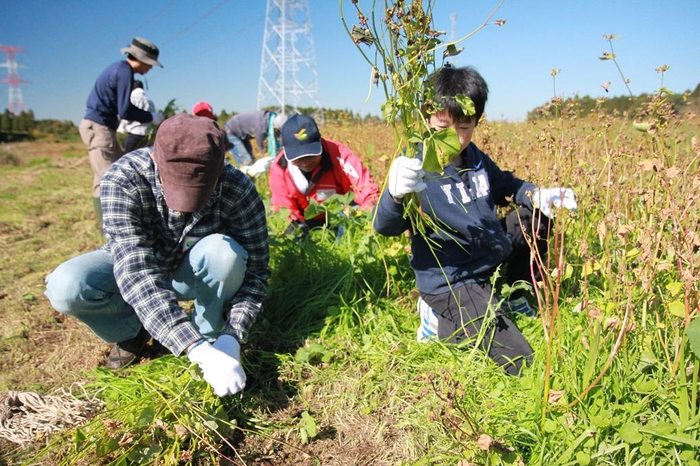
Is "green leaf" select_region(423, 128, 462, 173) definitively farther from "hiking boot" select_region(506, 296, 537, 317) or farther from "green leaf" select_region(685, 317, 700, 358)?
"hiking boot" select_region(506, 296, 537, 317)

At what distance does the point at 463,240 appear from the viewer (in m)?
1.79

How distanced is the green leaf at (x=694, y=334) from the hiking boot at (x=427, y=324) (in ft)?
2.81

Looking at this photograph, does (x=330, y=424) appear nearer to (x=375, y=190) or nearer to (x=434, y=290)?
(x=434, y=290)

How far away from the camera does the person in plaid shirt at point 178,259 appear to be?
1487 mm

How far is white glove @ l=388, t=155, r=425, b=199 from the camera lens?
1.36 m

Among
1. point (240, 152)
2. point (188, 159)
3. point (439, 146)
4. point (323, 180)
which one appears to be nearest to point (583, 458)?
point (439, 146)

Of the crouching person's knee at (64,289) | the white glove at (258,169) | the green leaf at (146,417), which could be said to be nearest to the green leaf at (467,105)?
the green leaf at (146,417)

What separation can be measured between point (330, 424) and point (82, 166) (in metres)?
9.66

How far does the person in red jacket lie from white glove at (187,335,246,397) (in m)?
1.32

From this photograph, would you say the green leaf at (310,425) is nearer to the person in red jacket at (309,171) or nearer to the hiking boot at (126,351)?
the hiking boot at (126,351)

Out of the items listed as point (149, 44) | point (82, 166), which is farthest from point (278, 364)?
point (82, 166)

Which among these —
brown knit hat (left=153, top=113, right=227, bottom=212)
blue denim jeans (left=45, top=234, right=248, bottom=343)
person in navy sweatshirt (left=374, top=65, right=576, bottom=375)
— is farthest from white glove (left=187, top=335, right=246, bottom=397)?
person in navy sweatshirt (left=374, top=65, right=576, bottom=375)

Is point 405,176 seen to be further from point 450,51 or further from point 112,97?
point 112,97

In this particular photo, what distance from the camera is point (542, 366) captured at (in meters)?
1.42
